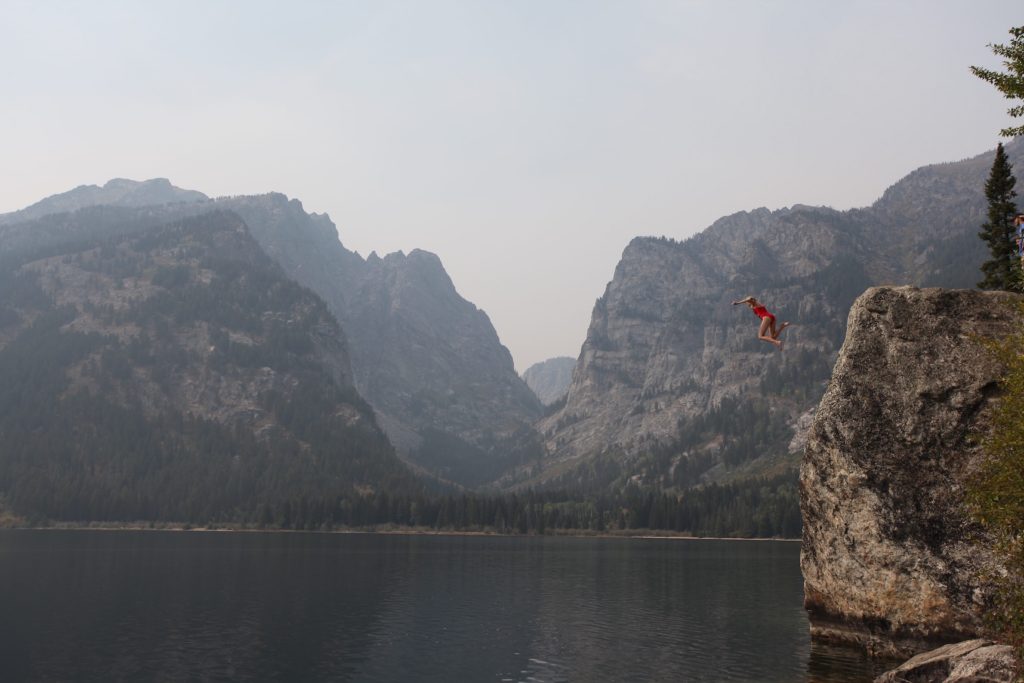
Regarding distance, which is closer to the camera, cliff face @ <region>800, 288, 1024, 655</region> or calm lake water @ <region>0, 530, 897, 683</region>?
cliff face @ <region>800, 288, 1024, 655</region>

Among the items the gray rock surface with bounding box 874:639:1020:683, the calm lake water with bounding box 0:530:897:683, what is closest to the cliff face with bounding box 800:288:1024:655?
the calm lake water with bounding box 0:530:897:683

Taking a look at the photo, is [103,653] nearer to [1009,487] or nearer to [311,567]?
[1009,487]

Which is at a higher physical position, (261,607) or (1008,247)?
(1008,247)

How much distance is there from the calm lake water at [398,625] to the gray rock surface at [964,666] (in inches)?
509

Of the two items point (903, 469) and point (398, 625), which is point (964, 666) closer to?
point (903, 469)

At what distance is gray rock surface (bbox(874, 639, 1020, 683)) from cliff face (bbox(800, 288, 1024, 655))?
12206 millimetres

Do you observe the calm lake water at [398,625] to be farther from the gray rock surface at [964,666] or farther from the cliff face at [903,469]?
the gray rock surface at [964,666]

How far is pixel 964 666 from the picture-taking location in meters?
40.7

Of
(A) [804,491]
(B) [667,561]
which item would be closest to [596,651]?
(A) [804,491]

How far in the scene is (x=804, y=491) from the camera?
70.8 m

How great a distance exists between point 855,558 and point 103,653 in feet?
199

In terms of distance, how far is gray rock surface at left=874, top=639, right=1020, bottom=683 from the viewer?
38.5m

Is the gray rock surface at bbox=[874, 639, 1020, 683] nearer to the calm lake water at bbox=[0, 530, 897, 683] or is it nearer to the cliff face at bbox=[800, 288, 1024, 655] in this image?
the cliff face at bbox=[800, 288, 1024, 655]

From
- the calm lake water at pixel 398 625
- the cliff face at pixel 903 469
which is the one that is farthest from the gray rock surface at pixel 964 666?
the calm lake water at pixel 398 625
